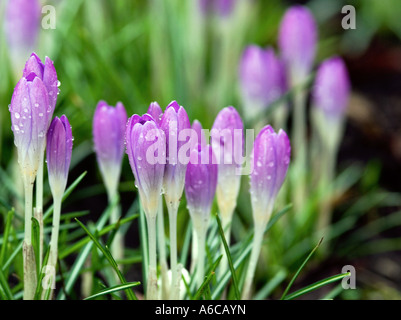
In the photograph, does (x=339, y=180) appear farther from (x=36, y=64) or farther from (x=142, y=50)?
(x=36, y=64)

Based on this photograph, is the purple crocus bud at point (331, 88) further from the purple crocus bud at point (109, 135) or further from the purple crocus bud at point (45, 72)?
the purple crocus bud at point (45, 72)

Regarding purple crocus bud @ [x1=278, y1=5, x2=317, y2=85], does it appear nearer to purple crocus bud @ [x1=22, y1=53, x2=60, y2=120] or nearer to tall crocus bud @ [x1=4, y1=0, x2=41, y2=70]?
tall crocus bud @ [x1=4, y1=0, x2=41, y2=70]

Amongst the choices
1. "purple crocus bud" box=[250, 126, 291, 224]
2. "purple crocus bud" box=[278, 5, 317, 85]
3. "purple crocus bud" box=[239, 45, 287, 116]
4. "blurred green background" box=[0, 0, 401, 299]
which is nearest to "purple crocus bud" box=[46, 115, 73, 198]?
"purple crocus bud" box=[250, 126, 291, 224]

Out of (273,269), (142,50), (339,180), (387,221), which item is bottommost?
(273,269)

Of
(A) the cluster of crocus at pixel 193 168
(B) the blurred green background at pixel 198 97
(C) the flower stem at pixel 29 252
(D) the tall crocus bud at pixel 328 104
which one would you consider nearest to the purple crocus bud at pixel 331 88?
(D) the tall crocus bud at pixel 328 104

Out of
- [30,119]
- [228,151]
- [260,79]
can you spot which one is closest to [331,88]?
[260,79]

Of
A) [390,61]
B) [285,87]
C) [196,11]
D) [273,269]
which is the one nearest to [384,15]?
[390,61]
